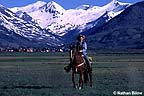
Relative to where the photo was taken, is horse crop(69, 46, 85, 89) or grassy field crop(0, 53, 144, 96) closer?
grassy field crop(0, 53, 144, 96)

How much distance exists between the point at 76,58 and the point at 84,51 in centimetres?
73

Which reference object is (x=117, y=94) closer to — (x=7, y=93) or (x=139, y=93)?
(x=139, y=93)

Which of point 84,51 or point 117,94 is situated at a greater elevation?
point 84,51

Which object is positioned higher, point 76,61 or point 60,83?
point 76,61

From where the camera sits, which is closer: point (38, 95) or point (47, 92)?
point (38, 95)

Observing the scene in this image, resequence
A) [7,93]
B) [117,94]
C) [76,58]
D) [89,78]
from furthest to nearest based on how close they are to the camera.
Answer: [89,78] → [76,58] → [7,93] → [117,94]

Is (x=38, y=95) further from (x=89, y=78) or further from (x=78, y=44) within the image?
(x=89, y=78)

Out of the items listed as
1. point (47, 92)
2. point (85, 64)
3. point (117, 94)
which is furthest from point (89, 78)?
point (117, 94)

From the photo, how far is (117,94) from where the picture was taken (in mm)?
26250

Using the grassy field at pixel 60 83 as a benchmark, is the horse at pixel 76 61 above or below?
above

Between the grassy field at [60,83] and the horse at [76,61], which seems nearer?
the grassy field at [60,83]

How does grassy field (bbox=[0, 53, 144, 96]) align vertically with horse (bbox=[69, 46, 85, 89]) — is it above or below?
below

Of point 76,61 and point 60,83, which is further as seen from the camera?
point 60,83

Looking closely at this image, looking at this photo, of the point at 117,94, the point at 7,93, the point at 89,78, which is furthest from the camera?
the point at 89,78
